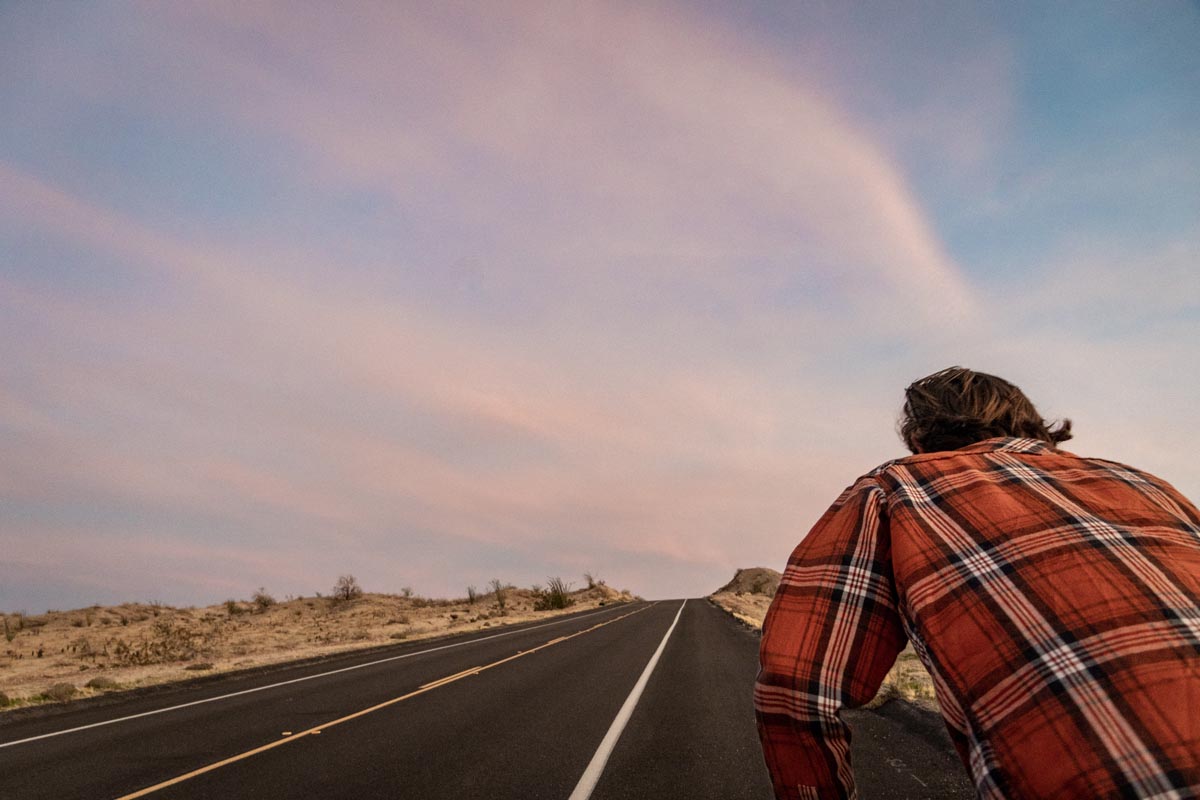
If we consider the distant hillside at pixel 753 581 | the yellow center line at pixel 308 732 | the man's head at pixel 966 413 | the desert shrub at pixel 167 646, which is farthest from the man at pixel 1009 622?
the distant hillside at pixel 753 581

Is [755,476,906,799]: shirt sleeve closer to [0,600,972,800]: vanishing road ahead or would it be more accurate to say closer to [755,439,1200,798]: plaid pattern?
[755,439,1200,798]: plaid pattern

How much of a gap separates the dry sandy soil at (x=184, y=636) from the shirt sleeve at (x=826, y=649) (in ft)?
51.1

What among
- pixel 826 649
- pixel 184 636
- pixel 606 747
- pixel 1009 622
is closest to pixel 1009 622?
pixel 1009 622

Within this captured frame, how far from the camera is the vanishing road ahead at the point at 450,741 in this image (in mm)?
5793

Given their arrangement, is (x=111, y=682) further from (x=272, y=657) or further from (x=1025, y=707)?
(x=1025, y=707)

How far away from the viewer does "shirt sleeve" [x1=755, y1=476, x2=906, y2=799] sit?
144 centimetres

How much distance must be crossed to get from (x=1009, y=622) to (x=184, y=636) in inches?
1289

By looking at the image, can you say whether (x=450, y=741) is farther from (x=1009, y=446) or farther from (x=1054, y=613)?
(x=1054, y=613)

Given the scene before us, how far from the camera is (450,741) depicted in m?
7.37

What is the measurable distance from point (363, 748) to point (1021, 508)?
7510 millimetres

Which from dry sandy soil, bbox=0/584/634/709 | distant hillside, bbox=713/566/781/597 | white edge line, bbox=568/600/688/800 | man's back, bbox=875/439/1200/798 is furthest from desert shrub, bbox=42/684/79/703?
distant hillside, bbox=713/566/781/597

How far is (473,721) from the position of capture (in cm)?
840

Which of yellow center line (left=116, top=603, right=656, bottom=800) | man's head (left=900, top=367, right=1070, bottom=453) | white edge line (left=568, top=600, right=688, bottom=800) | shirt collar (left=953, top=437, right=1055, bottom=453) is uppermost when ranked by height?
man's head (left=900, top=367, right=1070, bottom=453)

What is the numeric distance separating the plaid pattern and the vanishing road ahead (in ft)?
15.3
